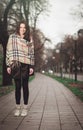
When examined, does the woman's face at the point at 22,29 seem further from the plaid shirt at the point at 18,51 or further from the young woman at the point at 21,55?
the plaid shirt at the point at 18,51

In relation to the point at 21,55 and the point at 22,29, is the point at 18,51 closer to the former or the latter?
the point at 21,55

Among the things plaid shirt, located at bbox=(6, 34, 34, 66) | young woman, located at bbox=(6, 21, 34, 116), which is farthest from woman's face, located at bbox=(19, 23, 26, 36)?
plaid shirt, located at bbox=(6, 34, 34, 66)

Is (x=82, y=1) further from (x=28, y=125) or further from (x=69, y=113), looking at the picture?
(x=28, y=125)

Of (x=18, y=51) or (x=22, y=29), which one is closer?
(x=18, y=51)

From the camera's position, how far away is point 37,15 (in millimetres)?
38000

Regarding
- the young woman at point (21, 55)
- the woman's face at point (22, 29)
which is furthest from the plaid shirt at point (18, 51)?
the woman's face at point (22, 29)

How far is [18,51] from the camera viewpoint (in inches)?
340

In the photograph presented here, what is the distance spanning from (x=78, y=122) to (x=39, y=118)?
100cm

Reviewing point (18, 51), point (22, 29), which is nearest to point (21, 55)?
point (18, 51)

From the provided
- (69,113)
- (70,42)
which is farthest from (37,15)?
(70,42)

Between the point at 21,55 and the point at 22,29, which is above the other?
the point at 22,29

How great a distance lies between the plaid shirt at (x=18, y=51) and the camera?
8.60 metres

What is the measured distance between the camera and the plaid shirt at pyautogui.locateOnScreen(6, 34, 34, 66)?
860cm

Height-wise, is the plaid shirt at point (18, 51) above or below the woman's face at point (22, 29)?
below
